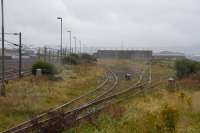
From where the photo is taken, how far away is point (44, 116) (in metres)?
19.1

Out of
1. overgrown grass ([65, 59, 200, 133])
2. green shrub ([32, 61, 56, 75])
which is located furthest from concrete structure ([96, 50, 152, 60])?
overgrown grass ([65, 59, 200, 133])

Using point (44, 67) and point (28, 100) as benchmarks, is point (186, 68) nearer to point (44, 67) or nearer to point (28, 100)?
point (44, 67)

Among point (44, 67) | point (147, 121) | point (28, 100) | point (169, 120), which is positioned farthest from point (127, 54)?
point (169, 120)

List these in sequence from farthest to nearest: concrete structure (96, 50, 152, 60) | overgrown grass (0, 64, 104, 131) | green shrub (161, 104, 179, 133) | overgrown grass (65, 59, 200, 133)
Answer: concrete structure (96, 50, 152, 60) → overgrown grass (0, 64, 104, 131) → overgrown grass (65, 59, 200, 133) → green shrub (161, 104, 179, 133)

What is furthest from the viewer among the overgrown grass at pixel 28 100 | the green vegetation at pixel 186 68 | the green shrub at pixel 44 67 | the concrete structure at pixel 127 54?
the concrete structure at pixel 127 54

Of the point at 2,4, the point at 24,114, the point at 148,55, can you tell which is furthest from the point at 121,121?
the point at 148,55

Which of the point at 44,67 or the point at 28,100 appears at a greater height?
the point at 44,67

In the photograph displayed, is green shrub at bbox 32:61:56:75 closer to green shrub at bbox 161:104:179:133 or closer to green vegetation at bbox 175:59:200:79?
green vegetation at bbox 175:59:200:79

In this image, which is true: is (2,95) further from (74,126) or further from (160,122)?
(160,122)

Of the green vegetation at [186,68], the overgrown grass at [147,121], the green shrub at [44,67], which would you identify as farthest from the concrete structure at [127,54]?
the overgrown grass at [147,121]

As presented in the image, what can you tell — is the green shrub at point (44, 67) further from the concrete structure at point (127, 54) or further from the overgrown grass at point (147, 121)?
the concrete structure at point (127, 54)

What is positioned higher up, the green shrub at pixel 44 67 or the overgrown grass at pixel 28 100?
the green shrub at pixel 44 67

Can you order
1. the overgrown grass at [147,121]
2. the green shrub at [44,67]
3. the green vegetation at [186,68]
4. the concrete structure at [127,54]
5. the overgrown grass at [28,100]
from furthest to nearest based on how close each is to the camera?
the concrete structure at [127,54], the green vegetation at [186,68], the green shrub at [44,67], the overgrown grass at [28,100], the overgrown grass at [147,121]

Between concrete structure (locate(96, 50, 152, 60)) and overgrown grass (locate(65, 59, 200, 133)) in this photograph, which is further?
concrete structure (locate(96, 50, 152, 60))
